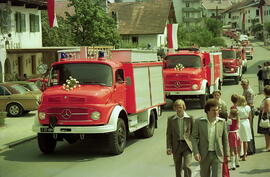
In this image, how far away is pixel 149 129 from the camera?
1703cm

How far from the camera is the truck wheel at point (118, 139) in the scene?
1378 cm

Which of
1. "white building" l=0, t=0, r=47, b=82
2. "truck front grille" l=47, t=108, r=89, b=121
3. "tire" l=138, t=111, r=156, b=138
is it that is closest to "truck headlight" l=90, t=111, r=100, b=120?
"truck front grille" l=47, t=108, r=89, b=121

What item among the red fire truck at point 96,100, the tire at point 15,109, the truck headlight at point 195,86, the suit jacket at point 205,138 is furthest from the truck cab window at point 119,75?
the tire at point 15,109

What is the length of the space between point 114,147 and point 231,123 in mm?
3431

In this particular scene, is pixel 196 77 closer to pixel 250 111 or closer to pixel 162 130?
A: pixel 162 130

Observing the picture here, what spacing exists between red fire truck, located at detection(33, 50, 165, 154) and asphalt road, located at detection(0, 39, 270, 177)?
0.43 m

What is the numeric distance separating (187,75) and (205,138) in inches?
620

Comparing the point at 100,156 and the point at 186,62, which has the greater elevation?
the point at 186,62

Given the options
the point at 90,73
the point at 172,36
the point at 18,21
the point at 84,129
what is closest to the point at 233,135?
the point at 84,129

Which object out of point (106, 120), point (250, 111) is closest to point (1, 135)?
point (106, 120)

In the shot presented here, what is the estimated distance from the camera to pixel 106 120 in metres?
13.6

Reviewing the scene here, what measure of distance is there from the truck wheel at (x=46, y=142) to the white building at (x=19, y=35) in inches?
814

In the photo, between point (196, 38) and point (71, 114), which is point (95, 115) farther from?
point (196, 38)

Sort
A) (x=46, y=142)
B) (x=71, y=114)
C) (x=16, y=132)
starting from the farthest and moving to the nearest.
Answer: (x=16, y=132)
(x=46, y=142)
(x=71, y=114)
